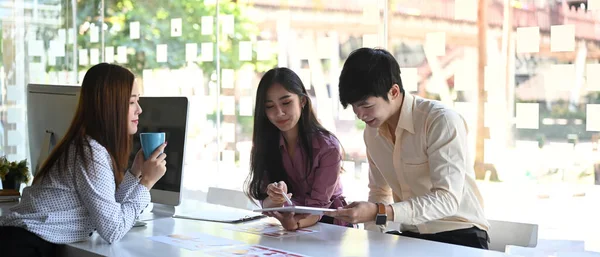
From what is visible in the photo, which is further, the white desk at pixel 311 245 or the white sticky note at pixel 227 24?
the white sticky note at pixel 227 24

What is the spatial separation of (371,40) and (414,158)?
2.16 m

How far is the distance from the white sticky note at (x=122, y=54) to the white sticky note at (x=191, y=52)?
2.93 ft

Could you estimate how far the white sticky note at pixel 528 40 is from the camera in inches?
154

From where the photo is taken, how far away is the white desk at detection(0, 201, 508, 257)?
2.09 meters

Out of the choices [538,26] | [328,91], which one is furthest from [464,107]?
[328,91]

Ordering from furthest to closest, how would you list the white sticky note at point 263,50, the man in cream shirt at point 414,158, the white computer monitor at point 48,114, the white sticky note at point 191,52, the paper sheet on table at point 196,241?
the white sticky note at point 191,52 → the white sticky note at point 263,50 → the white computer monitor at point 48,114 → the man in cream shirt at point 414,158 → the paper sheet on table at point 196,241

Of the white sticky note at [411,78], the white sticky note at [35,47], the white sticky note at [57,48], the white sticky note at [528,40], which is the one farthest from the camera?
the white sticky note at [57,48]

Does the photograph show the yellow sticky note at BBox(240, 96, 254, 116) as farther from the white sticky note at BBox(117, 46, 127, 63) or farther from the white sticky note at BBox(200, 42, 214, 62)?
the white sticky note at BBox(117, 46, 127, 63)

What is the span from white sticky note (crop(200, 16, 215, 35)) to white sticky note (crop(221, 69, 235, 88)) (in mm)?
369

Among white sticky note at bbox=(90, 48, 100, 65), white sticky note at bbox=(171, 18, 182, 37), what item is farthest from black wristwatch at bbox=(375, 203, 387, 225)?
white sticky note at bbox=(90, 48, 100, 65)

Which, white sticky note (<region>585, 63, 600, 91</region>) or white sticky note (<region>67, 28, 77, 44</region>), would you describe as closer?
white sticky note (<region>585, 63, 600, 91</region>)

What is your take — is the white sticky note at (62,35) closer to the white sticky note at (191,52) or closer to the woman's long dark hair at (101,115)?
the white sticky note at (191,52)

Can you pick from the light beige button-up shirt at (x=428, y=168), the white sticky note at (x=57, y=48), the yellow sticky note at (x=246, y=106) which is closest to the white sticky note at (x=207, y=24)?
the yellow sticky note at (x=246, y=106)

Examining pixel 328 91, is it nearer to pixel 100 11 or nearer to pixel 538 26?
pixel 538 26
